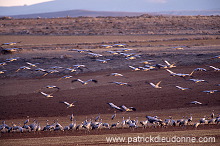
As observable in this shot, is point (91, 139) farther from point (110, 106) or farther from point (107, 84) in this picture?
point (107, 84)

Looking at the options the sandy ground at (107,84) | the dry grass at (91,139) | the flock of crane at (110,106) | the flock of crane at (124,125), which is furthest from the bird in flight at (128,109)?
the dry grass at (91,139)

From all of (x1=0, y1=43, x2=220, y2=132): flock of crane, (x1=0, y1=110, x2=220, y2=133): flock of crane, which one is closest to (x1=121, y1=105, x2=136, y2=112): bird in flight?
(x1=0, y1=43, x2=220, y2=132): flock of crane

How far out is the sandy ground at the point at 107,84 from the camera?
21453 mm

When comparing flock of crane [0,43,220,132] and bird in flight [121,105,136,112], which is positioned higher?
flock of crane [0,43,220,132]

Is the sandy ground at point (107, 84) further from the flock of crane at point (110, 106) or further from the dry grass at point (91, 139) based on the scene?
the dry grass at point (91, 139)

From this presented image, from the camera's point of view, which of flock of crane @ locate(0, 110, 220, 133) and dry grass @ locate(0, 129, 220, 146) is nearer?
dry grass @ locate(0, 129, 220, 146)

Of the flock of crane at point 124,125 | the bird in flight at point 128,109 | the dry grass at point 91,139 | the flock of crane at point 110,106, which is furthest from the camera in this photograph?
the bird in flight at point 128,109

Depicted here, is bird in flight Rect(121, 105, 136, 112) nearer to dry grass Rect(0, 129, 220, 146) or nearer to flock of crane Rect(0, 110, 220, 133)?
flock of crane Rect(0, 110, 220, 133)

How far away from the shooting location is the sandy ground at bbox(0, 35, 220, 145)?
70.4 feet

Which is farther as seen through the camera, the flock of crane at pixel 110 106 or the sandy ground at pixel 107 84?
the sandy ground at pixel 107 84

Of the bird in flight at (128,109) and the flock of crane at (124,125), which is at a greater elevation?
the flock of crane at (124,125)

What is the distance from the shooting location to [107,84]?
85.6 ft

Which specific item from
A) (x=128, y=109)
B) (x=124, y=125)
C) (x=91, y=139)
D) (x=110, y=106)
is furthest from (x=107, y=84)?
(x=91, y=139)

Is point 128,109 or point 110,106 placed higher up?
point 128,109
